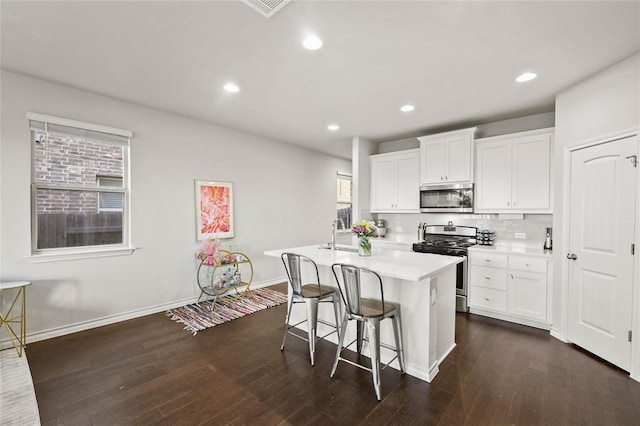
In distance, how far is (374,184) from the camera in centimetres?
546

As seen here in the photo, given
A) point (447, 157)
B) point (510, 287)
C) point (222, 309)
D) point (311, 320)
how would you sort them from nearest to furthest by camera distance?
point (311, 320)
point (510, 287)
point (222, 309)
point (447, 157)

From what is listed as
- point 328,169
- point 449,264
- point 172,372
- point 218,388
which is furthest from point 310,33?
point 328,169

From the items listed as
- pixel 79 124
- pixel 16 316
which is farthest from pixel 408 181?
pixel 16 316

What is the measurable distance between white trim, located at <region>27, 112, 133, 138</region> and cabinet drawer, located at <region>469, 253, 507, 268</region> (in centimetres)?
488

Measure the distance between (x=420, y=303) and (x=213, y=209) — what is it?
349 cm

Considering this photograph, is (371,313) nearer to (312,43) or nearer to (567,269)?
(312,43)

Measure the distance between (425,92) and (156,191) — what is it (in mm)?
3756

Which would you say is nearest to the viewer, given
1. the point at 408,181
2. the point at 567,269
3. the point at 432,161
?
Result: the point at 567,269

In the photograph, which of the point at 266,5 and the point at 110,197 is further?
the point at 110,197

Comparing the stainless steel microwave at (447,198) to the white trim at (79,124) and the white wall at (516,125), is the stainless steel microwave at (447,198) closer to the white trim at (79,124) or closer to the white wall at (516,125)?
the white wall at (516,125)

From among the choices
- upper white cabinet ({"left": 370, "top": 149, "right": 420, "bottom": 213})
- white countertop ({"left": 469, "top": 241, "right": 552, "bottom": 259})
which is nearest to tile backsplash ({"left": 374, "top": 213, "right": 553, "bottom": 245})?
white countertop ({"left": 469, "top": 241, "right": 552, "bottom": 259})

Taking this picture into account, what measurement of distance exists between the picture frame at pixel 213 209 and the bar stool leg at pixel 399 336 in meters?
3.17

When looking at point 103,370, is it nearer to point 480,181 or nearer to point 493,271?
point 493,271

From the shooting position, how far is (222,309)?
4062mm
